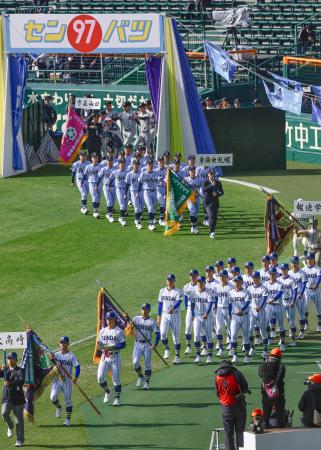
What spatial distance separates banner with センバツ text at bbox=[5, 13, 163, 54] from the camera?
158ft

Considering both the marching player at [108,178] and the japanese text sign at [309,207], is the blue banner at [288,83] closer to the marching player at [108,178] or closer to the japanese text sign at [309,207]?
the marching player at [108,178]

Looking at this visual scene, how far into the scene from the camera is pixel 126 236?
4338cm

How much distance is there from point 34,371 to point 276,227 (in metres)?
11.1

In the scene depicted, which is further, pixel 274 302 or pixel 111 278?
pixel 111 278

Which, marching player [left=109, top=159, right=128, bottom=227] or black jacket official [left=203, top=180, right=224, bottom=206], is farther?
marching player [left=109, top=159, right=128, bottom=227]

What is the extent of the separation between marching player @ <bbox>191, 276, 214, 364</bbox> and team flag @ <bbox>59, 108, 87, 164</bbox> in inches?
703

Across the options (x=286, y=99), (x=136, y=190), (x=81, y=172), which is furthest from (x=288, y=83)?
(x=81, y=172)

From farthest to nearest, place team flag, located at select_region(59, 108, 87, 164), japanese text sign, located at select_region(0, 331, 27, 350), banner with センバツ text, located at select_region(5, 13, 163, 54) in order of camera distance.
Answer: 1. team flag, located at select_region(59, 108, 87, 164)
2. banner with センバツ text, located at select_region(5, 13, 163, 54)
3. japanese text sign, located at select_region(0, 331, 27, 350)

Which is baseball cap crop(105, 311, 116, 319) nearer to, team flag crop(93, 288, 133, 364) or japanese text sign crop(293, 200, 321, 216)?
team flag crop(93, 288, 133, 364)

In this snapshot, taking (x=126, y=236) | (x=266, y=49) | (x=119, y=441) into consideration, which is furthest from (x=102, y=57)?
(x=119, y=441)

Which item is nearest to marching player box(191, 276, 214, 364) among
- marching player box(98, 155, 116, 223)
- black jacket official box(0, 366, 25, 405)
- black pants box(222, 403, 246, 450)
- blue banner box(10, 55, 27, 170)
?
black jacket official box(0, 366, 25, 405)

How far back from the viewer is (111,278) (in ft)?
130

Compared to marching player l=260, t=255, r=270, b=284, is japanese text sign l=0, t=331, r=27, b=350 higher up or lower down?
lower down

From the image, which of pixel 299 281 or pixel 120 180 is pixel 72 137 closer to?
pixel 120 180
